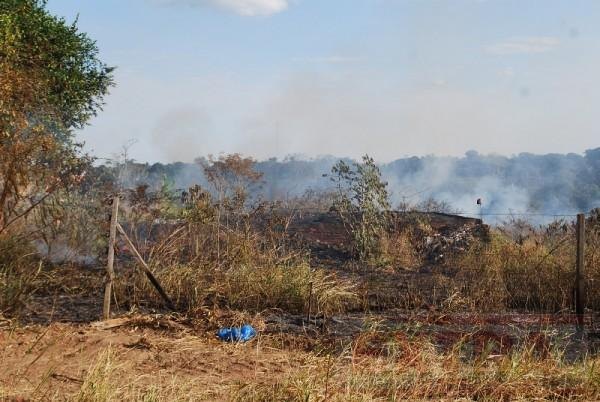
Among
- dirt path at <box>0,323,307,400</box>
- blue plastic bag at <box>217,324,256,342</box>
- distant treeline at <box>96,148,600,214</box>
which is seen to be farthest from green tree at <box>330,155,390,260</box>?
distant treeline at <box>96,148,600,214</box>

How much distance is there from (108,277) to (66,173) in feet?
9.92

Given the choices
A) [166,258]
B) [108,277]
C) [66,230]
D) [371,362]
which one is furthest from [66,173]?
[371,362]

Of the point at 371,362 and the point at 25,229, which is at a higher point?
the point at 25,229

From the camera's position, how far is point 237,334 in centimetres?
735

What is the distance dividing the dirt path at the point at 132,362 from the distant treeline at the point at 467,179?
1296cm

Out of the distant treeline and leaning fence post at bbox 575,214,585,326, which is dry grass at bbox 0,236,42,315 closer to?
leaning fence post at bbox 575,214,585,326

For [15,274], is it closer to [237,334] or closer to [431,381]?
[237,334]

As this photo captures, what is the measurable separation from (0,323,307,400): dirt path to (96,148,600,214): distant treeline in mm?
12957

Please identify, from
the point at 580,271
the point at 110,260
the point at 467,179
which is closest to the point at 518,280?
the point at 580,271

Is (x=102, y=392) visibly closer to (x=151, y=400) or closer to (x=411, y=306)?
(x=151, y=400)

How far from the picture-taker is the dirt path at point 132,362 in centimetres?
512

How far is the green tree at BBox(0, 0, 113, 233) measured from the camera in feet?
27.6

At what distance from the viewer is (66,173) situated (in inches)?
400

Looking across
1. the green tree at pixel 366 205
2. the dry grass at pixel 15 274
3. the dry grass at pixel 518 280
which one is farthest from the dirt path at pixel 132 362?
the green tree at pixel 366 205
